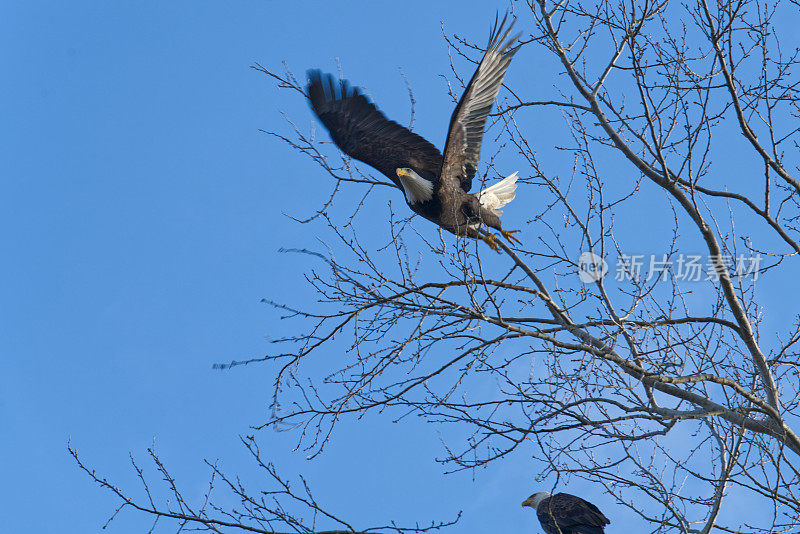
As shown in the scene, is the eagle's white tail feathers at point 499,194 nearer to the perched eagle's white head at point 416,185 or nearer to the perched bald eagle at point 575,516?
the perched eagle's white head at point 416,185

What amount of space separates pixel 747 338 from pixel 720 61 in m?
1.75

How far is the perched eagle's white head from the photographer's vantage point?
619 centimetres

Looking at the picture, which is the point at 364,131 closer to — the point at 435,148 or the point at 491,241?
the point at 435,148

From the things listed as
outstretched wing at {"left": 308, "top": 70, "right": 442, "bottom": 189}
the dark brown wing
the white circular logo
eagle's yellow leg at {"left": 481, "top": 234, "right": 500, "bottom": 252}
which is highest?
outstretched wing at {"left": 308, "top": 70, "right": 442, "bottom": 189}

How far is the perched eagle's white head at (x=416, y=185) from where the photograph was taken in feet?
20.3

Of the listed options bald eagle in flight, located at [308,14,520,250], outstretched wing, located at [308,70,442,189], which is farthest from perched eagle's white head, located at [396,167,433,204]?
outstretched wing, located at [308,70,442,189]

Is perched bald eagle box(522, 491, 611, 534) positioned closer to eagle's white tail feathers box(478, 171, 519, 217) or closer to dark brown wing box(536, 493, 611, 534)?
dark brown wing box(536, 493, 611, 534)

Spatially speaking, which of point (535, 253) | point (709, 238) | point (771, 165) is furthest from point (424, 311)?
point (771, 165)

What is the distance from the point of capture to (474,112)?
634cm

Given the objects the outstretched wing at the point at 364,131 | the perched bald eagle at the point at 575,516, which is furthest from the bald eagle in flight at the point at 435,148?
the perched bald eagle at the point at 575,516

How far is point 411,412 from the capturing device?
4.18 m

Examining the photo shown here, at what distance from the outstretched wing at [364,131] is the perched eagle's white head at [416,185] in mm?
471

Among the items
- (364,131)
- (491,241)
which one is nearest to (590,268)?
(491,241)

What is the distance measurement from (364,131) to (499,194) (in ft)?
4.69
